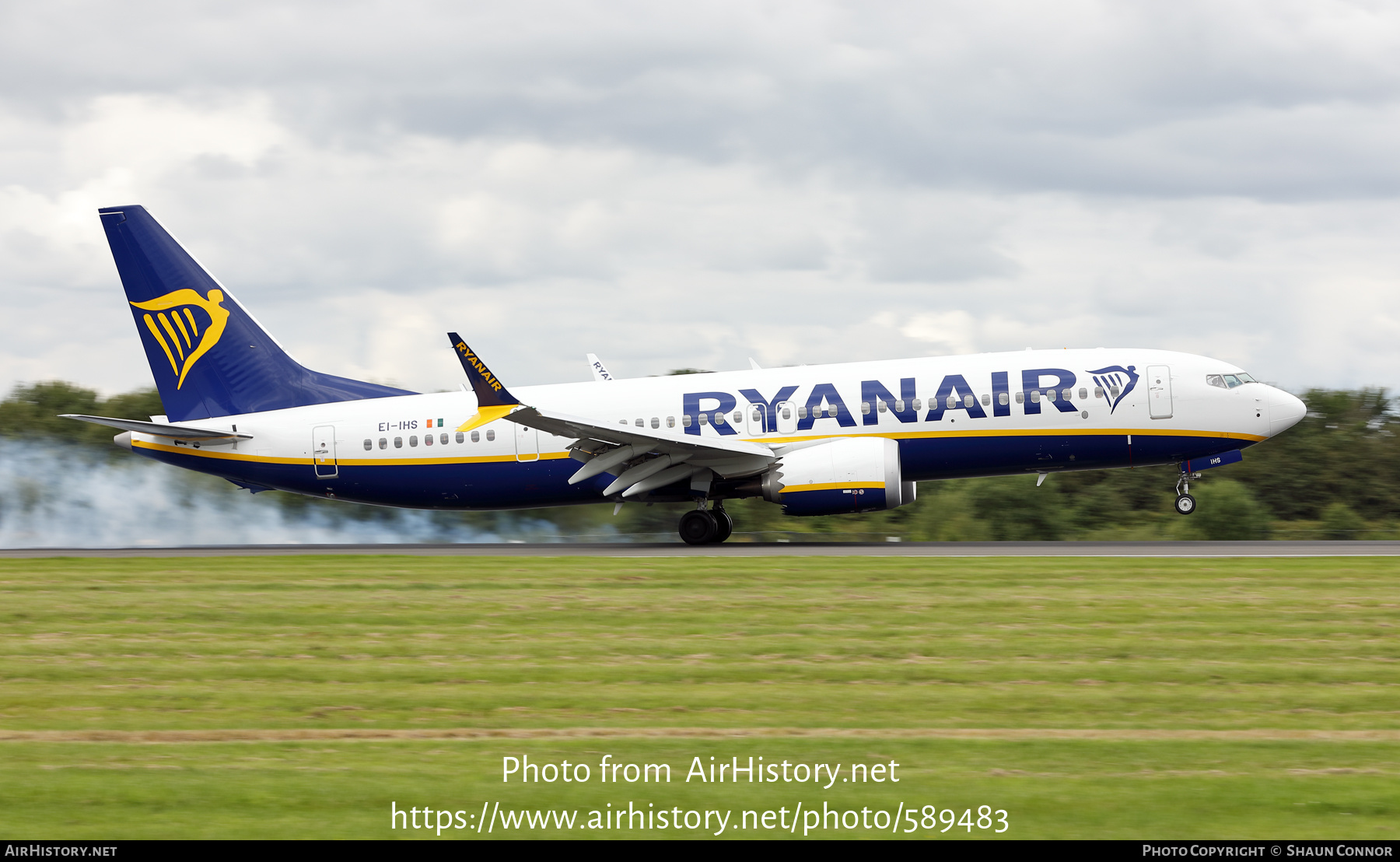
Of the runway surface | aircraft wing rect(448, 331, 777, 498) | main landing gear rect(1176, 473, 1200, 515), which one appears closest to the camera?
the runway surface

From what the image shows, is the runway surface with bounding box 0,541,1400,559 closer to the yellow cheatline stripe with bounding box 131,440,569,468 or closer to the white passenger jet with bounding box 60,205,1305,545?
the white passenger jet with bounding box 60,205,1305,545

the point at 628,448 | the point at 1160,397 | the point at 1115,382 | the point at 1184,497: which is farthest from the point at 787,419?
the point at 1184,497

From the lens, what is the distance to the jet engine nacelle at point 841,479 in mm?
25438

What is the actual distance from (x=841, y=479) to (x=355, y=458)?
11185 mm

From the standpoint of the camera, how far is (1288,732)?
387 inches

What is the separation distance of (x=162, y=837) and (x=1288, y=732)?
26.2 ft

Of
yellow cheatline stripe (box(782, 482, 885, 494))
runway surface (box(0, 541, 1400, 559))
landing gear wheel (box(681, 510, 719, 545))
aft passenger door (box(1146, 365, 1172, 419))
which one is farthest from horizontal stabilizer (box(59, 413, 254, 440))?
aft passenger door (box(1146, 365, 1172, 419))

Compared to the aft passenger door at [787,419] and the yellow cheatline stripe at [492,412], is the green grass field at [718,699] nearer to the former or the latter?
the yellow cheatline stripe at [492,412]

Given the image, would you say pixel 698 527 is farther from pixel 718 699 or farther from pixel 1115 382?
pixel 718 699

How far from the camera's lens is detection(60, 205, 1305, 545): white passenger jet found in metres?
26.2

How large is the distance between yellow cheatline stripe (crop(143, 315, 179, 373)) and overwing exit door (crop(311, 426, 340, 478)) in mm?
3787

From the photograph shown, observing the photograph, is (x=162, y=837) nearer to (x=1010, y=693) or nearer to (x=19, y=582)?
(x=1010, y=693)

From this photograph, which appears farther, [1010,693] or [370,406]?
[370,406]
